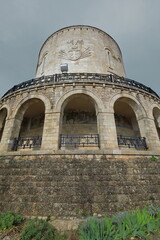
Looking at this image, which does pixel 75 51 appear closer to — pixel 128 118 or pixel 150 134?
pixel 128 118

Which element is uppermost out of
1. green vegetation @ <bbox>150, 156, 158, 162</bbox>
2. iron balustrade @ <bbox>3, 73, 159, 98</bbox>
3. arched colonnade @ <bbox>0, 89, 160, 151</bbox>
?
iron balustrade @ <bbox>3, 73, 159, 98</bbox>

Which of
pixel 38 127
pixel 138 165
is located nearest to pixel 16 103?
pixel 38 127

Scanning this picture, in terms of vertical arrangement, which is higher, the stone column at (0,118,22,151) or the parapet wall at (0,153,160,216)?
the stone column at (0,118,22,151)

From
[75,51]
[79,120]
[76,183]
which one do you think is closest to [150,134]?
[79,120]

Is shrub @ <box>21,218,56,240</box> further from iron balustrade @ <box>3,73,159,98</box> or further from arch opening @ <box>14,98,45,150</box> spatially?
iron balustrade @ <box>3,73,159,98</box>

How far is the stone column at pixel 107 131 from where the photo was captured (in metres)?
6.19

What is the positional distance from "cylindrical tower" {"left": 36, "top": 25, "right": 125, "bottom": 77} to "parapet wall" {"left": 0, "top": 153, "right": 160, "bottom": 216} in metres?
9.23

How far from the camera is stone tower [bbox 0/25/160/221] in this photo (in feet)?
20.2

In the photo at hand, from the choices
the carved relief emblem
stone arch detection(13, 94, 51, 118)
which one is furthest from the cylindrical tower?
stone arch detection(13, 94, 51, 118)

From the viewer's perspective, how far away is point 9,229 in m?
3.30

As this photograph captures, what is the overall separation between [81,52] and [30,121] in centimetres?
915

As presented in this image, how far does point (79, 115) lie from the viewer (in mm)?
9336

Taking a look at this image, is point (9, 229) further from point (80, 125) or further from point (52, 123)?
point (80, 125)

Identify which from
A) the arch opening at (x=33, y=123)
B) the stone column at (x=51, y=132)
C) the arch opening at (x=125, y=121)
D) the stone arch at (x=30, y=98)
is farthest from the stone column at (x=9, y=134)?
the arch opening at (x=125, y=121)
